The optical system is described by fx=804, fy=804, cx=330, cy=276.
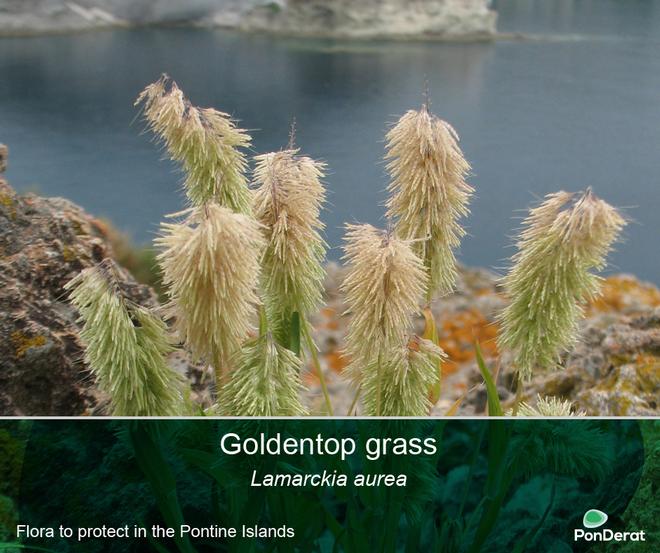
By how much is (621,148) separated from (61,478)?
101cm

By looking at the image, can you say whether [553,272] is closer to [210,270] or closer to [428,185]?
[428,185]

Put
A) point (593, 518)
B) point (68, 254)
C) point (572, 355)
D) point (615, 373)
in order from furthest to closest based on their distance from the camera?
1. point (572, 355)
2. point (615, 373)
3. point (68, 254)
4. point (593, 518)

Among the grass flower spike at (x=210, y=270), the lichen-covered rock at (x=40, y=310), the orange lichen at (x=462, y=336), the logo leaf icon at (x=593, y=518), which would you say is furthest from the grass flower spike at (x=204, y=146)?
the orange lichen at (x=462, y=336)

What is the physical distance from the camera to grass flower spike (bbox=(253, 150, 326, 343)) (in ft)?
2.33

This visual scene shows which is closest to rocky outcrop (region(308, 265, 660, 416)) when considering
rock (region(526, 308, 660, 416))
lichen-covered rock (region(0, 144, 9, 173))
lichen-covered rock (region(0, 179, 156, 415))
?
rock (region(526, 308, 660, 416))

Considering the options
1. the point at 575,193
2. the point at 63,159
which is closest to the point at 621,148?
the point at 575,193

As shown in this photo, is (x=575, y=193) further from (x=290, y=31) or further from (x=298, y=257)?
(x=290, y=31)

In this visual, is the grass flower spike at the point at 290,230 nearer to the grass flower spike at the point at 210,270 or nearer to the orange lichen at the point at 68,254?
the grass flower spike at the point at 210,270

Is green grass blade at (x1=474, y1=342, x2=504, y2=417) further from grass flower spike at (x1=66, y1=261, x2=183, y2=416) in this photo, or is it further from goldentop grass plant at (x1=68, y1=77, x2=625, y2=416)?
grass flower spike at (x1=66, y1=261, x2=183, y2=416)

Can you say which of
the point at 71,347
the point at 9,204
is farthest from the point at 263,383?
the point at 9,204

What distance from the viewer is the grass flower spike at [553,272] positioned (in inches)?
26.4

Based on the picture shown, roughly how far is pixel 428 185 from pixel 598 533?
1.32 ft

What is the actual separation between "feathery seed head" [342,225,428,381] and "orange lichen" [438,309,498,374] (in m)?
0.83

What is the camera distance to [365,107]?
1565 millimetres
